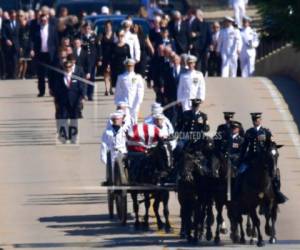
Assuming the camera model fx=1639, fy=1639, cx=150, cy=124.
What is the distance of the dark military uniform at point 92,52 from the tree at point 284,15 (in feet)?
54.1

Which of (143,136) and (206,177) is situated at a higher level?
(143,136)

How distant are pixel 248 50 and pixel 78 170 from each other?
1354cm

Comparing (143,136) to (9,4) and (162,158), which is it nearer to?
(162,158)

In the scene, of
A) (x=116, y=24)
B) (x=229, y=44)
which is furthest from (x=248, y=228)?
(x=116, y=24)

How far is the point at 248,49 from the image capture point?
4612cm

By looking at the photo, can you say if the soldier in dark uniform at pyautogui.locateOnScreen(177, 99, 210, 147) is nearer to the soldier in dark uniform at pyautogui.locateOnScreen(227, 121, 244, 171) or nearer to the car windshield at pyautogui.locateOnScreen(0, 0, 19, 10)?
the soldier in dark uniform at pyautogui.locateOnScreen(227, 121, 244, 171)

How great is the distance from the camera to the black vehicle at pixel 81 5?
2008 inches

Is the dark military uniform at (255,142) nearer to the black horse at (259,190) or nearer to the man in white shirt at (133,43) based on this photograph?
the black horse at (259,190)

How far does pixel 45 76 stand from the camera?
42.4 m

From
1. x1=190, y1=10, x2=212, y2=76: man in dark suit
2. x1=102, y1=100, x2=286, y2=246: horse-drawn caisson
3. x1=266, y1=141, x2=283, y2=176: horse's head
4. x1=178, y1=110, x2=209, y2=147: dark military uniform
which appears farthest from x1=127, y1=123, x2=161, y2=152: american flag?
x1=190, y1=10, x2=212, y2=76: man in dark suit

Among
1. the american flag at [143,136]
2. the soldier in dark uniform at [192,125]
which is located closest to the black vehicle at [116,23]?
the soldier in dark uniform at [192,125]

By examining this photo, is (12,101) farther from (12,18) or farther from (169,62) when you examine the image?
(169,62)

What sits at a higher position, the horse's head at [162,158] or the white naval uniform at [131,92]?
the white naval uniform at [131,92]

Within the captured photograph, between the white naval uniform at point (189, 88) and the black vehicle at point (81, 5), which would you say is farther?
the black vehicle at point (81, 5)
